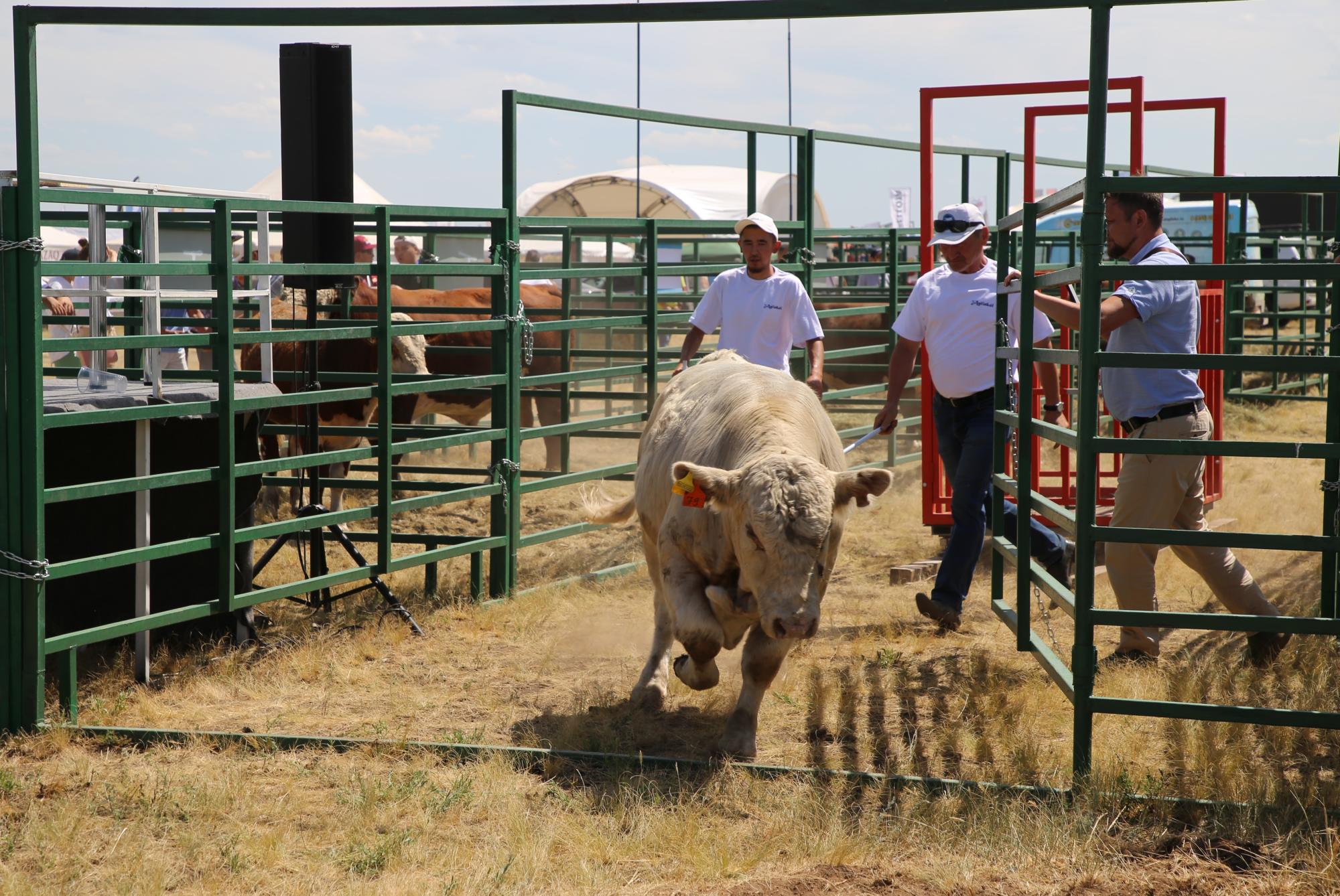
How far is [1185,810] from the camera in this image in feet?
14.5

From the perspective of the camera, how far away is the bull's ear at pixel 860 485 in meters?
4.92

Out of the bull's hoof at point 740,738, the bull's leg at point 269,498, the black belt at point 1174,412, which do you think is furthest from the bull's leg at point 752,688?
the bull's leg at point 269,498

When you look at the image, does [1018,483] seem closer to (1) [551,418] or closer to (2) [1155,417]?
(2) [1155,417]

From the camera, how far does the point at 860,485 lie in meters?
4.93

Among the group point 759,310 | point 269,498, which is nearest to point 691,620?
point 759,310

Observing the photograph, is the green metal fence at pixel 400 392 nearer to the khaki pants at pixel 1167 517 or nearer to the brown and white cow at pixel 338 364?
the khaki pants at pixel 1167 517

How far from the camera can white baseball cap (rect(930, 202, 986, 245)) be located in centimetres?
706

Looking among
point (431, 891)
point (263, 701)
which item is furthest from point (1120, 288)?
point (263, 701)

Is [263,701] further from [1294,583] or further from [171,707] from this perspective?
[1294,583]

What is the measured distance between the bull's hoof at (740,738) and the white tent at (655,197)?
75.8ft

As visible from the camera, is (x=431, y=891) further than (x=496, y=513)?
No

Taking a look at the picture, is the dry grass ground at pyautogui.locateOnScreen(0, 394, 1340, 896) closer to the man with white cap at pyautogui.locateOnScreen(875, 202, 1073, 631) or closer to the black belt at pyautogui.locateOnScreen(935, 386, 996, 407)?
the man with white cap at pyautogui.locateOnScreen(875, 202, 1073, 631)

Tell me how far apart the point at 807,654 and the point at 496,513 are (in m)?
2.32

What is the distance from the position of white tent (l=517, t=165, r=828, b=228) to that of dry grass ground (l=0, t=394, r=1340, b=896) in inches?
855
